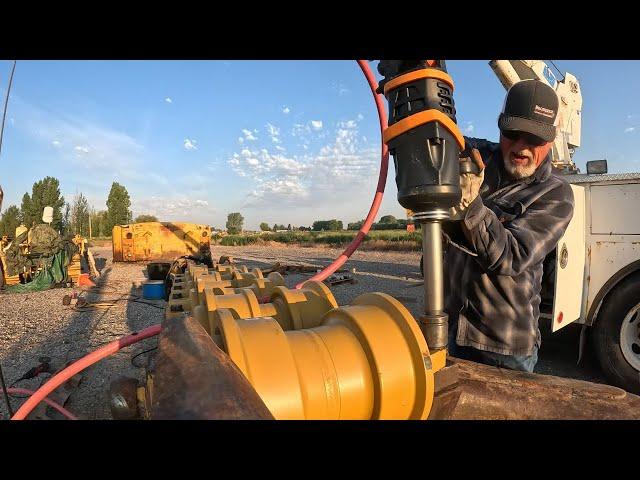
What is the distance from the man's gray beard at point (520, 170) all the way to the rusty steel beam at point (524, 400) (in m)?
1.22

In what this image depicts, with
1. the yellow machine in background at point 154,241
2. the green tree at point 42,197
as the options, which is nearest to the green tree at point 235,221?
the green tree at point 42,197

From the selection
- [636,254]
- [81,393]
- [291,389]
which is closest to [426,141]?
[291,389]

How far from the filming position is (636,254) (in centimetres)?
388

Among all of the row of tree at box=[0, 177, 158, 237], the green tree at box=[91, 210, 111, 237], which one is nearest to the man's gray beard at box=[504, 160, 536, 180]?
the row of tree at box=[0, 177, 158, 237]

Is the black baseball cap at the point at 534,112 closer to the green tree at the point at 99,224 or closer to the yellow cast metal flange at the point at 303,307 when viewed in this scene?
the yellow cast metal flange at the point at 303,307

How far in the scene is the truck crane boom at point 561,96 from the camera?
573 centimetres

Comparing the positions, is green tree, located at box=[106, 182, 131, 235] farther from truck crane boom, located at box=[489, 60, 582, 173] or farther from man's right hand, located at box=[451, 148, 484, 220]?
man's right hand, located at box=[451, 148, 484, 220]

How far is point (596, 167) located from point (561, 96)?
8.64 feet

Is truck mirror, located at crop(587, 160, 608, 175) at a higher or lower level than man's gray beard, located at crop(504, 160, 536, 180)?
higher

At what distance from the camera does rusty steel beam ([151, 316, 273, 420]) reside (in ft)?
2.14

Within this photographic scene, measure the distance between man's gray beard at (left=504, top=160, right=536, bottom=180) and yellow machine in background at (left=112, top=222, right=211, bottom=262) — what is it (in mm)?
14100

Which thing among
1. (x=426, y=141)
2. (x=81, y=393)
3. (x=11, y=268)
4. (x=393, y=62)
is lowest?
(x=81, y=393)
